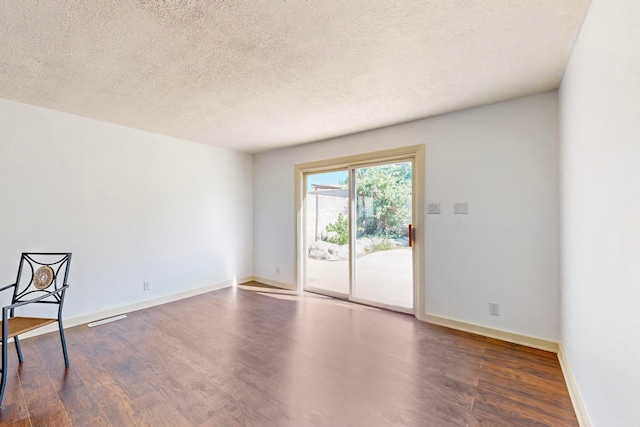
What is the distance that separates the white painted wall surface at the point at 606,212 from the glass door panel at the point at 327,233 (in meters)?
2.62

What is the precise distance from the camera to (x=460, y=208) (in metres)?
3.01

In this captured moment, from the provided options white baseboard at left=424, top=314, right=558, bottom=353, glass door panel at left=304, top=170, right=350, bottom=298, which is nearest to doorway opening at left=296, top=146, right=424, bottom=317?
glass door panel at left=304, top=170, right=350, bottom=298

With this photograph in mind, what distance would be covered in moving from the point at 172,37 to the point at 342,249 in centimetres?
321

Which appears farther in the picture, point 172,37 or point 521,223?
point 521,223

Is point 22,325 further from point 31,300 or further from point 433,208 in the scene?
point 433,208

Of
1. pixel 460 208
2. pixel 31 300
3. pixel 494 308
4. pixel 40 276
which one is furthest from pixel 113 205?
pixel 494 308

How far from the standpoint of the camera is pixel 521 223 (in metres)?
2.66

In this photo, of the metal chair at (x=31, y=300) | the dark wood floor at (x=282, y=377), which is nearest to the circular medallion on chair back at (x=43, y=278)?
the metal chair at (x=31, y=300)

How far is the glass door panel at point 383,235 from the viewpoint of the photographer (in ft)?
11.6

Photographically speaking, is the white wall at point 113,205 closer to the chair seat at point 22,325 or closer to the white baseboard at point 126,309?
the white baseboard at point 126,309

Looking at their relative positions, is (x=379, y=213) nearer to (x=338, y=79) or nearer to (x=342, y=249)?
(x=342, y=249)

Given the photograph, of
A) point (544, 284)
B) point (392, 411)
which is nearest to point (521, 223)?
point (544, 284)

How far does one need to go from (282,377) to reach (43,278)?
226cm

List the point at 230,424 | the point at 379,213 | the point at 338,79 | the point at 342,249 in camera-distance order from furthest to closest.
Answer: the point at 342,249, the point at 379,213, the point at 338,79, the point at 230,424
